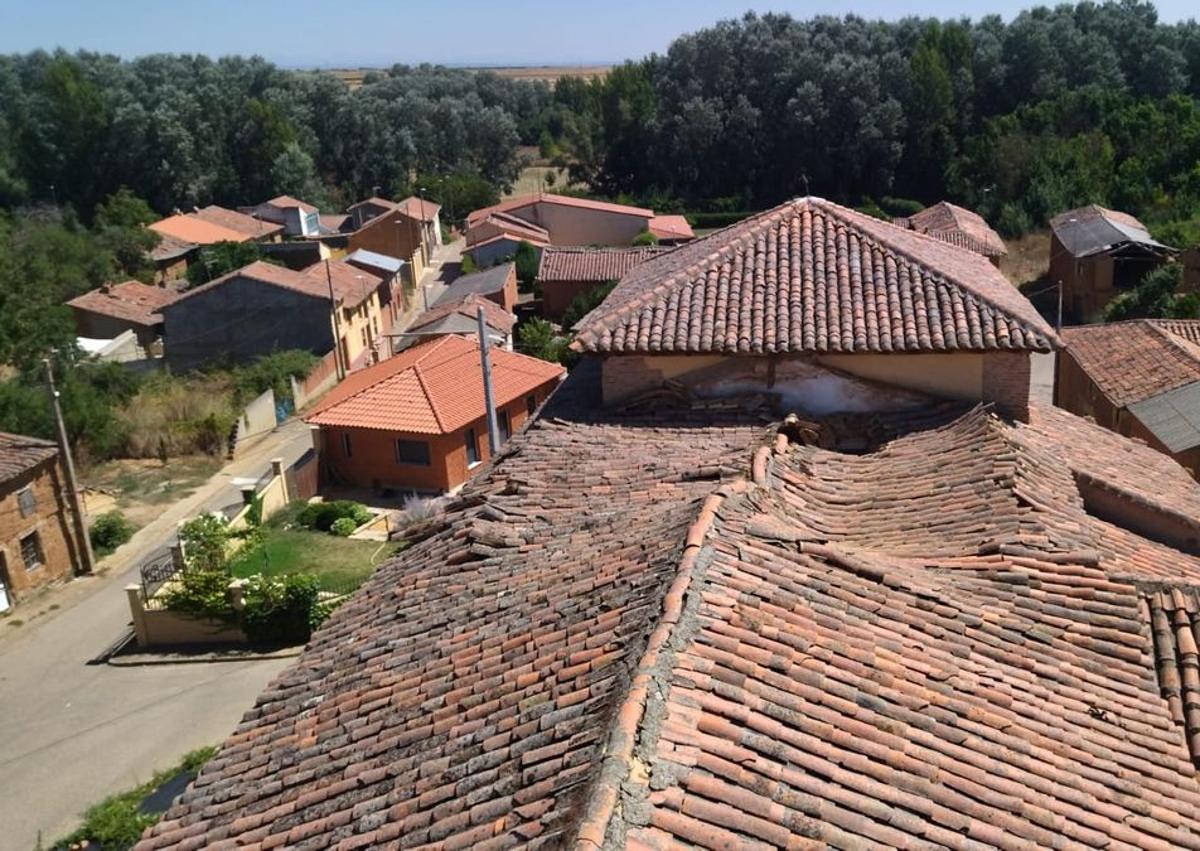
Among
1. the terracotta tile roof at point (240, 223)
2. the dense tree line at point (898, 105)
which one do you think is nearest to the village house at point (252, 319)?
the terracotta tile roof at point (240, 223)

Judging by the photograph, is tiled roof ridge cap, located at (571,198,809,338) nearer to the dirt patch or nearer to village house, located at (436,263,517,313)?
the dirt patch

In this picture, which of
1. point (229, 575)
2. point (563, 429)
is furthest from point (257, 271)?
point (563, 429)

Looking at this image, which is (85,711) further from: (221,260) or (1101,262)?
(221,260)

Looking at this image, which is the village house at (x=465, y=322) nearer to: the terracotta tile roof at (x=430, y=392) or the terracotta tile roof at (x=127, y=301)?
the terracotta tile roof at (x=430, y=392)

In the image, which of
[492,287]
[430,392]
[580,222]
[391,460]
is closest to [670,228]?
[580,222]

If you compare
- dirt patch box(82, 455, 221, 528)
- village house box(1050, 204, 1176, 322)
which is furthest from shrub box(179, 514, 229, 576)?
village house box(1050, 204, 1176, 322)
